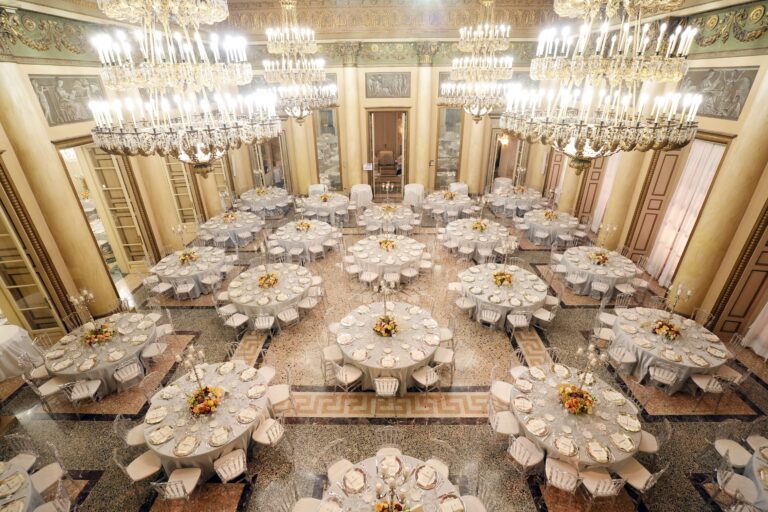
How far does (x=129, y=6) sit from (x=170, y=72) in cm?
71

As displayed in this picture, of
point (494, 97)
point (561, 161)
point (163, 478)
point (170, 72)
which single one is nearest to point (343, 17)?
point (494, 97)

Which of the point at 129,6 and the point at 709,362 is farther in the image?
the point at 709,362

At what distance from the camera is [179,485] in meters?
4.76

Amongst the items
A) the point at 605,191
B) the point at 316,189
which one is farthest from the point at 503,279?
the point at 316,189

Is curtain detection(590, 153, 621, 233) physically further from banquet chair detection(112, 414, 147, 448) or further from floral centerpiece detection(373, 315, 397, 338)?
banquet chair detection(112, 414, 147, 448)

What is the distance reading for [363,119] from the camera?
1555cm

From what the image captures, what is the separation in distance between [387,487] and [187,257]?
25.5ft

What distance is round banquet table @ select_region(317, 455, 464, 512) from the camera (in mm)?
4281

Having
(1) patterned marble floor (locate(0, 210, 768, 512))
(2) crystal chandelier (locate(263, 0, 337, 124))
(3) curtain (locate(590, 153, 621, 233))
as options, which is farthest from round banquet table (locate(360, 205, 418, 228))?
(3) curtain (locate(590, 153, 621, 233))

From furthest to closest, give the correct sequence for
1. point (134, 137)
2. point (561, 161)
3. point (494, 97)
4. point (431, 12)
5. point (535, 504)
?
Result: point (561, 161), point (431, 12), point (494, 97), point (535, 504), point (134, 137)

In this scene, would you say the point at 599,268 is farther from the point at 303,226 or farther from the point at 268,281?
the point at 303,226

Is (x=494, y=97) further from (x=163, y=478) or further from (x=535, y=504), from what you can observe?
(x=163, y=478)

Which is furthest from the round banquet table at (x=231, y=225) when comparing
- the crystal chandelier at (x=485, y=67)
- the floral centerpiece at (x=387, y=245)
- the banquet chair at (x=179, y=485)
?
the crystal chandelier at (x=485, y=67)

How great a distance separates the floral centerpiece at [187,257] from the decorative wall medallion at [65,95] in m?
3.57
